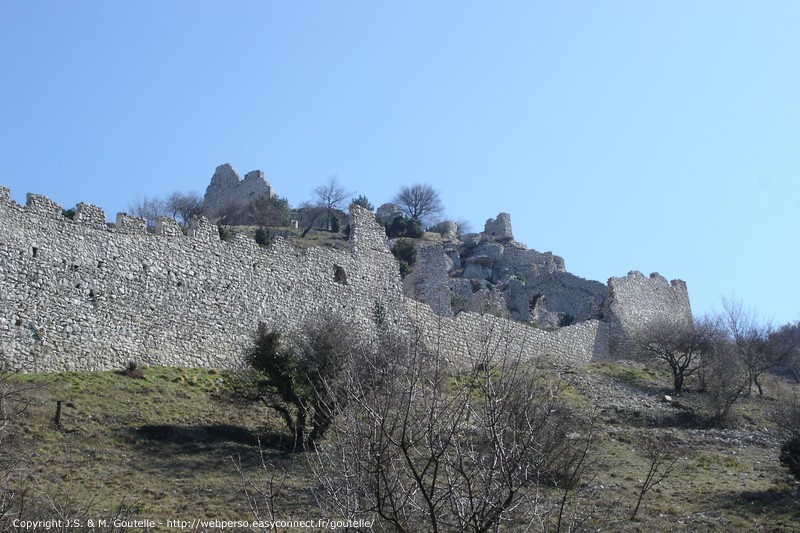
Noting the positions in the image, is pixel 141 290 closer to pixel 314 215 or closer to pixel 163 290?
pixel 163 290

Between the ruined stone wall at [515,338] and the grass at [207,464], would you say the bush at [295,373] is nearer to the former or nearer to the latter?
the grass at [207,464]

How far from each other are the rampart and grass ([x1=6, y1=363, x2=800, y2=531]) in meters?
1.00

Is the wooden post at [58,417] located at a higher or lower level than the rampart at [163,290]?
lower

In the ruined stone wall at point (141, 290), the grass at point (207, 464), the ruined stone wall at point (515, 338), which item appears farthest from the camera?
the ruined stone wall at point (515, 338)

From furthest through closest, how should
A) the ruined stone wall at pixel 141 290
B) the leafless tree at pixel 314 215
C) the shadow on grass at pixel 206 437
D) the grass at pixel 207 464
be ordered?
the leafless tree at pixel 314 215, the ruined stone wall at pixel 141 290, the shadow on grass at pixel 206 437, the grass at pixel 207 464

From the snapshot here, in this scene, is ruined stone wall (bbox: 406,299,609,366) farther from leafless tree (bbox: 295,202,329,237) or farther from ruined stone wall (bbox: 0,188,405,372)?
leafless tree (bbox: 295,202,329,237)

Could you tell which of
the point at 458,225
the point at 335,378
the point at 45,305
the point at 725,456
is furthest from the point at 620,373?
the point at 458,225

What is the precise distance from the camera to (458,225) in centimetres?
6931

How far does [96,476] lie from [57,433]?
7.62ft

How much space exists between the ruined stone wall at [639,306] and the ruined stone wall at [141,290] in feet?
48.8

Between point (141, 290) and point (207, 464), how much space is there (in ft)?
26.6

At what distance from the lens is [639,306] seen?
46875 millimetres

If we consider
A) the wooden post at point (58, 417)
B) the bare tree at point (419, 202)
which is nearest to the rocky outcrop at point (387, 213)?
the bare tree at point (419, 202)

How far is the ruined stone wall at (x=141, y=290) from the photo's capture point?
76.9ft
